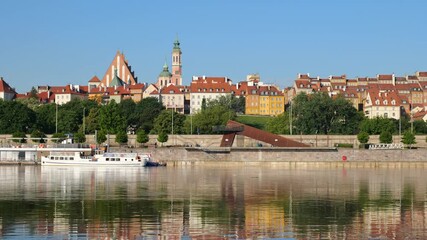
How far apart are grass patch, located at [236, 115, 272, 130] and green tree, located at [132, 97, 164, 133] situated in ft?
40.8

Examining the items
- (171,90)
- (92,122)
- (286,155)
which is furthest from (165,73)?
(286,155)

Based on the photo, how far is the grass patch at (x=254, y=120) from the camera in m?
121

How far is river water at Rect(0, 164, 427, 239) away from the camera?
26672 millimetres

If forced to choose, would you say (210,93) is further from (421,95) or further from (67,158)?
(67,158)

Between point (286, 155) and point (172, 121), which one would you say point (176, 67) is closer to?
point (172, 121)

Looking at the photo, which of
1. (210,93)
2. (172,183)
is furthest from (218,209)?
(210,93)

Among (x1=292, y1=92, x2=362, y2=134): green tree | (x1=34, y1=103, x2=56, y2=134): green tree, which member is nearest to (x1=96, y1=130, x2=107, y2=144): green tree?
(x1=34, y1=103, x2=56, y2=134): green tree

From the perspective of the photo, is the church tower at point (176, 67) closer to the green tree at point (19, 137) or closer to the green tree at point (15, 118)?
the green tree at point (15, 118)

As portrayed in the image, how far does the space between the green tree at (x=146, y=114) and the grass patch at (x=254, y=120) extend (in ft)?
40.8

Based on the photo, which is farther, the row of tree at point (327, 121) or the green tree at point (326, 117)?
the green tree at point (326, 117)

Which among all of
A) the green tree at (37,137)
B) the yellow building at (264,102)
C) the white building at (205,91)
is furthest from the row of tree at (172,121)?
the white building at (205,91)

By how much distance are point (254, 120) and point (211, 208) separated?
9473cm

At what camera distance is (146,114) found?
110188mm

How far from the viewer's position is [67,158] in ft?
233
